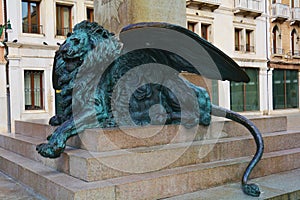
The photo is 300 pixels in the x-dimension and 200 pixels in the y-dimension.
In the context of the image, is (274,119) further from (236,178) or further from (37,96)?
(37,96)

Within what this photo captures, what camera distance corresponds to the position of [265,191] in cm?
352

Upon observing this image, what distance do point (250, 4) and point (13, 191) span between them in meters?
21.9

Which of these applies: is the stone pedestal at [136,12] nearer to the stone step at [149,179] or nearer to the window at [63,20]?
the stone step at [149,179]

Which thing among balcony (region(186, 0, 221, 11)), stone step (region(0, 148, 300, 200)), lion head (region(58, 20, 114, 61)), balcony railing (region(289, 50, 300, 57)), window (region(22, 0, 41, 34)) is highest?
balcony (region(186, 0, 221, 11))

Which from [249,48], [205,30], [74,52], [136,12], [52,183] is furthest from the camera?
[249,48]

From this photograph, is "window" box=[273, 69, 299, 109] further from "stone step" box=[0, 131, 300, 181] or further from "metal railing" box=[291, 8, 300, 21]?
"stone step" box=[0, 131, 300, 181]

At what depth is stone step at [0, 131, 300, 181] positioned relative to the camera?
3278mm

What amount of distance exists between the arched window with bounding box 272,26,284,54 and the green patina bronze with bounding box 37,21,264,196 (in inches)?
878

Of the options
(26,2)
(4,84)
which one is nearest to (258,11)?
(26,2)

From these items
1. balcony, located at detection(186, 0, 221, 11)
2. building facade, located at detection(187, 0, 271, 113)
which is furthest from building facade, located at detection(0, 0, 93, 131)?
building facade, located at detection(187, 0, 271, 113)

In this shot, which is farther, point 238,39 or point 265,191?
point 238,39

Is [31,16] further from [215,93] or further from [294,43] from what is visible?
[294,43]

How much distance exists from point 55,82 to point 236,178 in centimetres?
226

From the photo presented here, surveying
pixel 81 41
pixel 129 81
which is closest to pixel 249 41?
pixel 129 81
